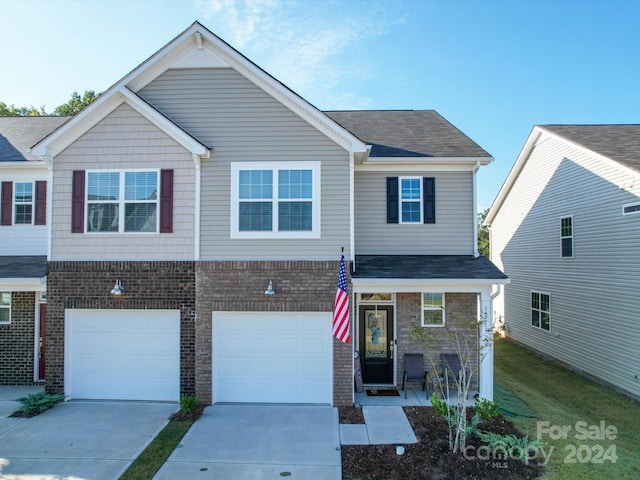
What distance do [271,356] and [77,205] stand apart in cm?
593

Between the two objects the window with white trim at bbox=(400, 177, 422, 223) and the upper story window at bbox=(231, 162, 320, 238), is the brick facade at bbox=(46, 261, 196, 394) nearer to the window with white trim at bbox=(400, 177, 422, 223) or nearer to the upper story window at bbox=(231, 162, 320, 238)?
the upper story window at bbox=(231, 162, 320, 238)

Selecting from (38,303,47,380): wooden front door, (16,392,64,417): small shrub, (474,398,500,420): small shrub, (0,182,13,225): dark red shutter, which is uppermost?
(0,182,13,225): dark red shutter

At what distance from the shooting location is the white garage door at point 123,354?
29.7 feet

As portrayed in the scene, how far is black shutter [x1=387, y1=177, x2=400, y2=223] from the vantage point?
10516mm

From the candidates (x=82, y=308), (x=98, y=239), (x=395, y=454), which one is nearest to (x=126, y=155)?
(x=98, y=239)

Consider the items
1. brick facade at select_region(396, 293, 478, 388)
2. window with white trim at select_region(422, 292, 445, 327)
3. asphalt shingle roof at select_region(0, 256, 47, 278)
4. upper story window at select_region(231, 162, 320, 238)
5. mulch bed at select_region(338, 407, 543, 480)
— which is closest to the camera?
mulch bed at select_region(338, 407, 543, 480)

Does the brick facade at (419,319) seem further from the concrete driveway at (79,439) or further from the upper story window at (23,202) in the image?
the upper story window at (23,202)

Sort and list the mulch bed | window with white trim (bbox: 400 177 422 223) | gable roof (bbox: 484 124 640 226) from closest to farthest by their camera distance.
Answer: the mulch bed, window with white trim (bbox: 400 177 422 223), gable roof (bbox: 484 124 640 226)

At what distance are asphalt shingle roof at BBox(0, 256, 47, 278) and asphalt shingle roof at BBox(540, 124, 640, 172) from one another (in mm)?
15808

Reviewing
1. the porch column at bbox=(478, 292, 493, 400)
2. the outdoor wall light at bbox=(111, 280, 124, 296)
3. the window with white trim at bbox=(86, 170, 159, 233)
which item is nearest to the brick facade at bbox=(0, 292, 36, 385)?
the outdoor wall light at bbox=(111, 280, 124, 296)

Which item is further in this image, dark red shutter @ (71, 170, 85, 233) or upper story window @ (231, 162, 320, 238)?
dark red shutter @ (71, 170, 85, 233)

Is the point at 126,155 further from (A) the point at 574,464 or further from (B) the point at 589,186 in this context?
(B) the point at 589,186

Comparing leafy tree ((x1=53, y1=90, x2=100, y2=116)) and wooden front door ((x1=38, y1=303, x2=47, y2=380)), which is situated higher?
leafy tree ((x1=53, y1=90, x2=100, y2=116))

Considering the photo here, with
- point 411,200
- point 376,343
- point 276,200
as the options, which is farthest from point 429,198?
point 276,200
